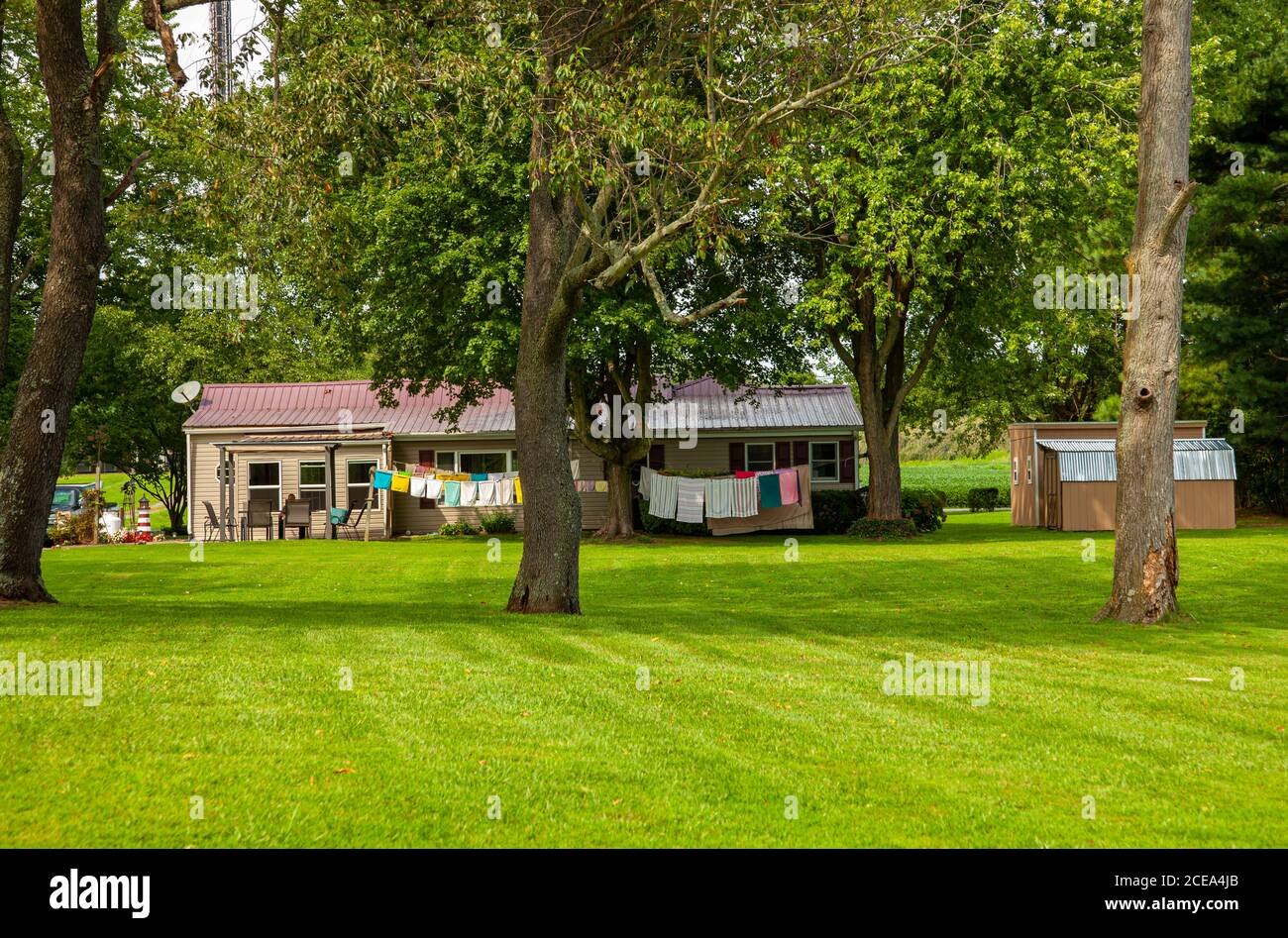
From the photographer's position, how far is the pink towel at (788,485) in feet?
106

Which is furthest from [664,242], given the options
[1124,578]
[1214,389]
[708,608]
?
[1214,389]

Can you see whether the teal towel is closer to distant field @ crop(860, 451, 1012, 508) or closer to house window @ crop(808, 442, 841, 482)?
house window @ crop(808, 442, 841, 482)

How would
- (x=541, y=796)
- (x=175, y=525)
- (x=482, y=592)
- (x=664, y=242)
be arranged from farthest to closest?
(x=175, y=525) < (x=482, y=592) < (x=664, y=242) < (x=541, y=796)

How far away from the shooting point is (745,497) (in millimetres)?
31812

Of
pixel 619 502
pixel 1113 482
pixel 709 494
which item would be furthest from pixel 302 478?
pixel 1113 482

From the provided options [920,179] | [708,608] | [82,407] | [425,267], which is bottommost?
[708,608]

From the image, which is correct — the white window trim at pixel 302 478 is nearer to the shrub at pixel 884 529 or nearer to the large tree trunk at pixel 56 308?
the shrub at pixel 884 529

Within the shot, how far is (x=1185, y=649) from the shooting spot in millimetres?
11406

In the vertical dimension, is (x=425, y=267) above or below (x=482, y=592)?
above

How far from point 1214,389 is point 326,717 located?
113ft

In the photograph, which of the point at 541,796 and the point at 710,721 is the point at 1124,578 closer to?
the point at 710,721

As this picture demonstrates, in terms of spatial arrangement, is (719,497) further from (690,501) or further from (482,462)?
(482,462)

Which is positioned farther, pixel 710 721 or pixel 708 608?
pixel 708 608

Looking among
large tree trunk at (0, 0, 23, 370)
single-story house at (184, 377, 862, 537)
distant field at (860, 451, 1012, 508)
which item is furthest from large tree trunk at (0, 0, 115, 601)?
distant field at (860, 451, 1012, 508)
